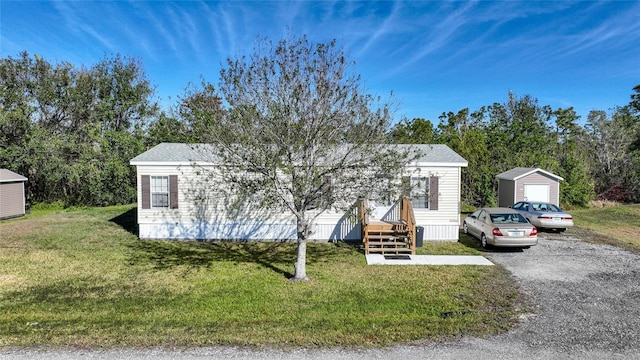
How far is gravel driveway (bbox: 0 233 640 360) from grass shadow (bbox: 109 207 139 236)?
1122cm

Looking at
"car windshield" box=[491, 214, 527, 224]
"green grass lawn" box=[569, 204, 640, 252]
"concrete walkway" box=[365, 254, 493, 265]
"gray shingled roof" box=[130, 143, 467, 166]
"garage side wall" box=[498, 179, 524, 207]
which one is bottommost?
"concrete walkway" box=[365, 254, 493, 265]

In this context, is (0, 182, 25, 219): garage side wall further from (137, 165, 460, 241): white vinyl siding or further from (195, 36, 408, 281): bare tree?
(195, 36, 408, 281): bare tree

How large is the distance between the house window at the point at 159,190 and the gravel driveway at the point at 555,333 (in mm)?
8935

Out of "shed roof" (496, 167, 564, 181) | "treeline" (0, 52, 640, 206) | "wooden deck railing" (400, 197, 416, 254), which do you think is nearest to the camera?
"wooden deck railing" (400, 197, 416, 254)

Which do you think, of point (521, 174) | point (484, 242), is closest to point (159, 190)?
point (484, 242)

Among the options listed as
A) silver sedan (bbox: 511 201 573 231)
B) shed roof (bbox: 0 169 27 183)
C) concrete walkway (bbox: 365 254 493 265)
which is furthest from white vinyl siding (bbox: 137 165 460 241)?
shed roof (bbox: 0 169 27 183)

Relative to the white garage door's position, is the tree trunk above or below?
below

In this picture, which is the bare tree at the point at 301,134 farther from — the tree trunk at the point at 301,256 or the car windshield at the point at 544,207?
the car windshield at the point at 544,207

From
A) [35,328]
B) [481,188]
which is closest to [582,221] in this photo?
[481,188]

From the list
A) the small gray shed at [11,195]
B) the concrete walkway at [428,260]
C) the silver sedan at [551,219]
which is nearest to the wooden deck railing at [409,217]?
the concrete walkway at [428,260]

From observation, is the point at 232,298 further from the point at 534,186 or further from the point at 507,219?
the point at 534,186

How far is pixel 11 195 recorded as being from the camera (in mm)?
18984

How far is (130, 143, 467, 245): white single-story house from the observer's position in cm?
1373

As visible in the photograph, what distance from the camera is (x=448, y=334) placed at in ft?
19.2
